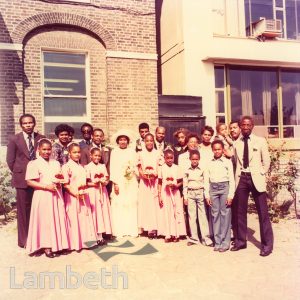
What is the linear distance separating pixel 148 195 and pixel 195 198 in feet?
2.82

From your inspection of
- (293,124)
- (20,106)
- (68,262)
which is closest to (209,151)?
(68,262)

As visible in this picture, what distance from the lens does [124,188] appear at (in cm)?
A: 618

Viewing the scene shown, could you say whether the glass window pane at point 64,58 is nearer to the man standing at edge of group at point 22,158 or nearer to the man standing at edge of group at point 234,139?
the man standing at edge of group at point 22,158

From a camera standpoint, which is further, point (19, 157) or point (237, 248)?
point (19, 157)

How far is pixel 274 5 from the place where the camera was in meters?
12.2

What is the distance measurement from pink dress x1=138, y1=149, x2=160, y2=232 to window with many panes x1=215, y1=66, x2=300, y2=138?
584 cm

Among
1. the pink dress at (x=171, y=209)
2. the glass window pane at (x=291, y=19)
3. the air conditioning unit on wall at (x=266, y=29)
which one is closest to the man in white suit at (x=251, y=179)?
the pink dress at (x=171, y=209)

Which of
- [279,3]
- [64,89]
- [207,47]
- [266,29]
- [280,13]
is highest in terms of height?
[279,3]

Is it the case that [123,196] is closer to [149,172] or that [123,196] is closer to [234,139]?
[149,172]

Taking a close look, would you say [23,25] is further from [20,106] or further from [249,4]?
[249,4]

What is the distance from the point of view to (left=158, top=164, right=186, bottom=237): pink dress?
5.85 metres

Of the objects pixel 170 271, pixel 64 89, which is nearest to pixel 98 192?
pixel 170 271

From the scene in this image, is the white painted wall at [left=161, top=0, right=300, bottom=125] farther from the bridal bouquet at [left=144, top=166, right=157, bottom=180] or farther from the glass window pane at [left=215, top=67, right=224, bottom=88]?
the bridal bouquet at [left=144, top=166, right=157, bottom=180]

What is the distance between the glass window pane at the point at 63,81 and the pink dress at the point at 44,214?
14.7 feet
